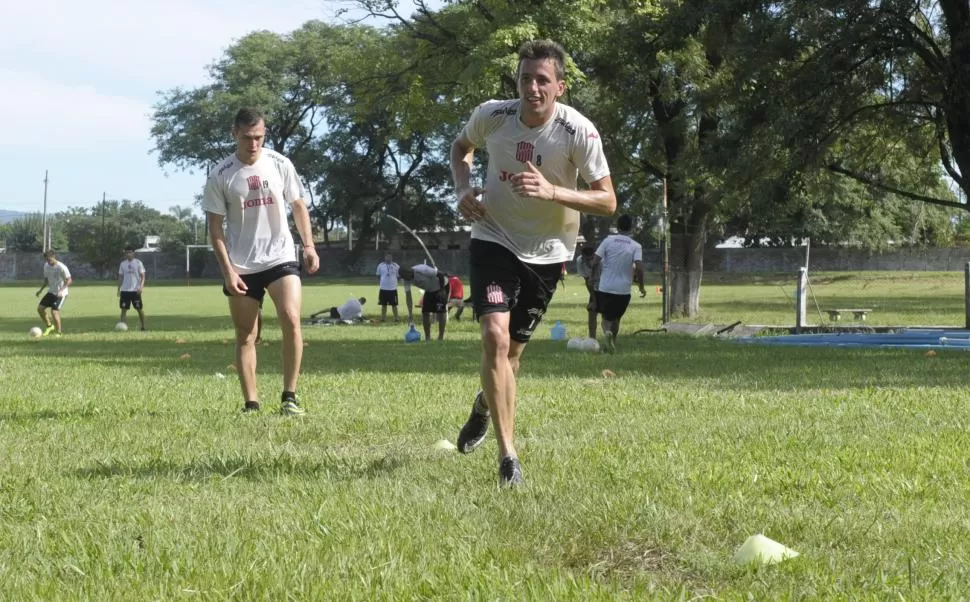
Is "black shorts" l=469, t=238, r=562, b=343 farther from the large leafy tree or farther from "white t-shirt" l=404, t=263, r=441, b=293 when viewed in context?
the large leafy tree

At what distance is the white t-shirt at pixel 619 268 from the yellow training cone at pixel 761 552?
12.6 meters

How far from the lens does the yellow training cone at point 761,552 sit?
4133 millimetres

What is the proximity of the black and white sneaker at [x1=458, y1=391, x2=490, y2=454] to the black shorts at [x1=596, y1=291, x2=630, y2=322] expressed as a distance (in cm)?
1025

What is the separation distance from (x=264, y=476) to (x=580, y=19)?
79.6 feet

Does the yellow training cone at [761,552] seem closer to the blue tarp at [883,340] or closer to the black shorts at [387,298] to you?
the blue tarp at [883,340]

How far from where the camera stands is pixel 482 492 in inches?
217

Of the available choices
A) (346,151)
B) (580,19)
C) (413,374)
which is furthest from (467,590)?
(346,151)

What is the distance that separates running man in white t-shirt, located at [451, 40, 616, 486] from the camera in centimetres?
606

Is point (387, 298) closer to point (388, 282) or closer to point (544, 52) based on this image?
point (388, 282)

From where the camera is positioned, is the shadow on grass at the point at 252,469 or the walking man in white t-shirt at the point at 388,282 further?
the walking man in white t-shirt at the point at 388,282

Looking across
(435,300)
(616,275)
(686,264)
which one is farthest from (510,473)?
(686,264)

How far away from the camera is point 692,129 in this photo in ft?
101

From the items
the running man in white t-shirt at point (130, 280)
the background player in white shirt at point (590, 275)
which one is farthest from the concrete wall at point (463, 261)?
the background player in white shirt at point (590, 275)

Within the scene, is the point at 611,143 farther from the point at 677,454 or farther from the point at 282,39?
the point at 282,39
